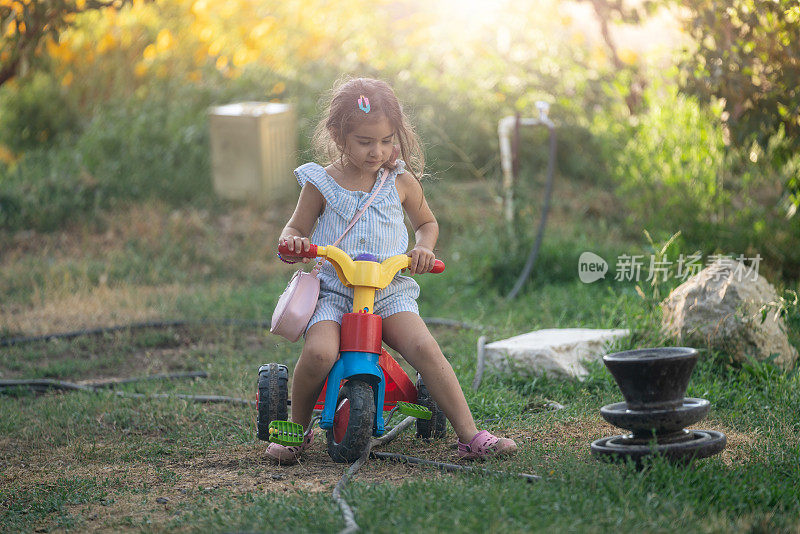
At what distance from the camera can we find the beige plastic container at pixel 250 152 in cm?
785

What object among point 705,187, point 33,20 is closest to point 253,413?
point 33,20

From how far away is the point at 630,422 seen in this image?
2.80m

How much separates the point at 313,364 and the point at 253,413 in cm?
96

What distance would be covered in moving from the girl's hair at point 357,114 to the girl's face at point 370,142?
18 millimetres

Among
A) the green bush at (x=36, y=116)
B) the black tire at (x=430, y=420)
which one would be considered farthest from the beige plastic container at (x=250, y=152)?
the black tire at (x=430, y=420)

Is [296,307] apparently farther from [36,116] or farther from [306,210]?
[36,116]

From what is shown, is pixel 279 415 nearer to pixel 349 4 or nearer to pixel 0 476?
pixel 0 476

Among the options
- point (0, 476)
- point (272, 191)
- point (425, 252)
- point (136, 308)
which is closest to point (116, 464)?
point (0, 476)

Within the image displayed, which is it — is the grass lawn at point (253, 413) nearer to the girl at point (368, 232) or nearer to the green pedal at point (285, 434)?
the green pedal at point (285, 434)

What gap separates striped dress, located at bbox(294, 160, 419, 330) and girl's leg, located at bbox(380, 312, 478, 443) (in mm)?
122

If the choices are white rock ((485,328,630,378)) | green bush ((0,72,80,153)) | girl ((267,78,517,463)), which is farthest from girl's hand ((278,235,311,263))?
green bush ((0,72,80,153))

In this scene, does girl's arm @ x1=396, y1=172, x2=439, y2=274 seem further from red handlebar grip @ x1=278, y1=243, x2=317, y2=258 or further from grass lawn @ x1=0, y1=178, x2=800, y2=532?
grass lawn @ x1=0, y1=178, x2=800, y2=532

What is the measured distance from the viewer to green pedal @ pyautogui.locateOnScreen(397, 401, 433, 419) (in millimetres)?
3291

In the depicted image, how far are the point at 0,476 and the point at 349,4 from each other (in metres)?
8.57
